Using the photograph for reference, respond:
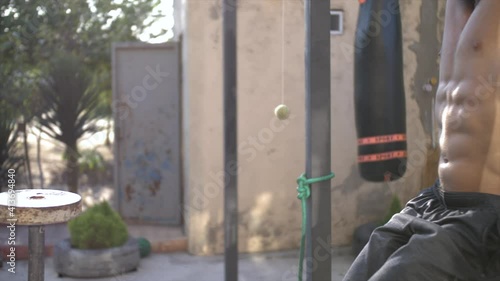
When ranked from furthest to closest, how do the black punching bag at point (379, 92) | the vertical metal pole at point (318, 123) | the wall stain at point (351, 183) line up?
the wall stain at point (351, 183) → the black punching bag at point (379, 92) → the vertical metal pole at point (318, 123)

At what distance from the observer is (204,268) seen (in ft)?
18.9

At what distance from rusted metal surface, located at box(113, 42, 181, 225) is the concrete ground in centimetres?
92

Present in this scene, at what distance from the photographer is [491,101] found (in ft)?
7.88

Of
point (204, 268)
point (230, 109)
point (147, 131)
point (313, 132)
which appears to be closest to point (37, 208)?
point (230, 109)

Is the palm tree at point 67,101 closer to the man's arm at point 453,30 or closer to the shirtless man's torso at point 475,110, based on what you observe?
the man's arm at point 453,30

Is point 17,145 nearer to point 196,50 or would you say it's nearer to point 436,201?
point 196,50

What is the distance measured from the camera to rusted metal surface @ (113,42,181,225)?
687 centimetres

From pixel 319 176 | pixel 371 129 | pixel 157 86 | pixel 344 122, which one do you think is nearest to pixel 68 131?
pixel 157 86

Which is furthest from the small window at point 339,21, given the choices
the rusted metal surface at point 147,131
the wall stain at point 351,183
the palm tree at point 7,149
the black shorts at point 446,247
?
the black shorts at point 446,247

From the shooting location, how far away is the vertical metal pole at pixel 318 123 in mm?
2404

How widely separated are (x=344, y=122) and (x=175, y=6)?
2820 millimetres

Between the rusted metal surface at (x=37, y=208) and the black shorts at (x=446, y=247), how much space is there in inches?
61.9

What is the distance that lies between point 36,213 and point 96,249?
2.50 meters

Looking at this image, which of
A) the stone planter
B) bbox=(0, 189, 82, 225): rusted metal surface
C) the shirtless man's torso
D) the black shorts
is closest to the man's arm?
the shirtless man's torso
